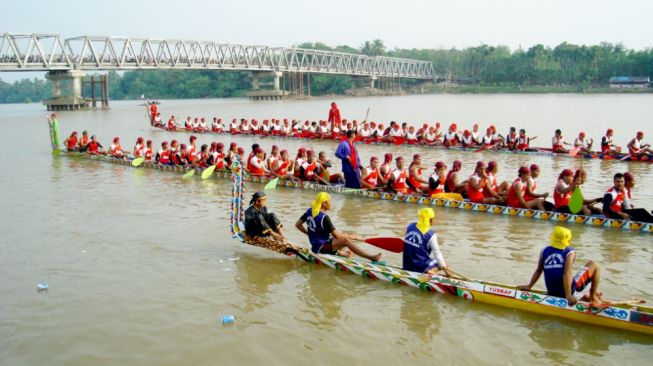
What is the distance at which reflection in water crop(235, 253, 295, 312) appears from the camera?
883cm

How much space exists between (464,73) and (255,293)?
123 m

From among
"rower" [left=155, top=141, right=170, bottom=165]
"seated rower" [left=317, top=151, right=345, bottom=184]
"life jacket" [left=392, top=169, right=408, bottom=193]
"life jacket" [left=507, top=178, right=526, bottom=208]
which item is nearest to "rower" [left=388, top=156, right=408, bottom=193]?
"life jacket" [left=392, top=169, right=408, bottom=193]

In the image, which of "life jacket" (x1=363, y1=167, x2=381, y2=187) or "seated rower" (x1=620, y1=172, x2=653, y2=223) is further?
"life jacket" (x1=363, y1=167, x2=381, y2=187)

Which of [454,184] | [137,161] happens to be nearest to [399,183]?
[454,184]

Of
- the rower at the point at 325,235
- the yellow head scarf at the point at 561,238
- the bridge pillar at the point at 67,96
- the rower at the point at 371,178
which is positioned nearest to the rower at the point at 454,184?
the rower at the point at 371,178

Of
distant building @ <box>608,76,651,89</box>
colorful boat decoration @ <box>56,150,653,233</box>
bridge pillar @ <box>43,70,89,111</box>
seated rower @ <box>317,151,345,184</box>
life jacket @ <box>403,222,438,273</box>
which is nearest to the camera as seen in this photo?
life jacket @ <box>403,222,438,273</box>

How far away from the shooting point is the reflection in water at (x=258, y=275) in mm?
8828

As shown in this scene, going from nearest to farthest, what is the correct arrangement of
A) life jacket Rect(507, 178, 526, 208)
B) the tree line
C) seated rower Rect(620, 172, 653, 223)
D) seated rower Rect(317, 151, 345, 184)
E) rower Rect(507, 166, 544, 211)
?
seated rower Rect(620, 172, 653, 223) → rower Rect(507, 166, 544, 211) → life jacket Rect(507, 178, 526, 208) → seated rower Rect(317, 151, 345, 184) → the tree line

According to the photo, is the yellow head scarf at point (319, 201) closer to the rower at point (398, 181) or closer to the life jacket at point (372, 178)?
the rower at point (398, 181)

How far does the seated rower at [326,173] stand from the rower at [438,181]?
316cm

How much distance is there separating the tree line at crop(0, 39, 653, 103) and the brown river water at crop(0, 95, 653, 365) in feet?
291

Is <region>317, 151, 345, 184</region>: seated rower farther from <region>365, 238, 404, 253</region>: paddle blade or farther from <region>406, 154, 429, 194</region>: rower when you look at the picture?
<region>365, 238, 404, 253</region>: paddle blade

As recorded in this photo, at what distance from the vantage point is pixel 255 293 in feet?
29.7

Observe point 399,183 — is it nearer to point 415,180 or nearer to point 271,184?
point 415,180
